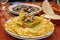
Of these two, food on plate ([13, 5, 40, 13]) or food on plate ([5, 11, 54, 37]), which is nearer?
food on plate ([5, 11, 54, 37])

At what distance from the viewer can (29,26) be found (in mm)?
965

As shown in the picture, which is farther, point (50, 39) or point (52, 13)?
point (52, 13)

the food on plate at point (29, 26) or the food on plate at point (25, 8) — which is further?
the food on plate at point (25, 8)

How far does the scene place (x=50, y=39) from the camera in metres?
0.96

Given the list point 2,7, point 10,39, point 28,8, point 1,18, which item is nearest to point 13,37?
point 10,39

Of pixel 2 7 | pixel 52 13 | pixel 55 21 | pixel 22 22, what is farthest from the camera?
pixel 2 7

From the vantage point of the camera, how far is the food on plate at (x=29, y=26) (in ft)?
2.95

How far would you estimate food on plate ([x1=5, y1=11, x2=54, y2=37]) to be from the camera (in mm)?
900

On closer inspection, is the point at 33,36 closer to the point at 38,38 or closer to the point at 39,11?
the point at 38,38

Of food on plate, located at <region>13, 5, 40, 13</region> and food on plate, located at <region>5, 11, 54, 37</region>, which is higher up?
food on plate, located at <region>5, 11, 54, 37</region>

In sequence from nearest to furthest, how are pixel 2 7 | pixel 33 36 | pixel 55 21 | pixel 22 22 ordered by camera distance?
pixel 33 36, pixel 22 22, pixel 55 21, pixel 2 7

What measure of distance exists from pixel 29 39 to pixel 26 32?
40 mm

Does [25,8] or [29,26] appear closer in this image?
[29,26]

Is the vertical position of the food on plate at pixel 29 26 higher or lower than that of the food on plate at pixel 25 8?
higher
